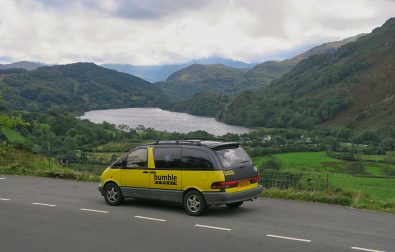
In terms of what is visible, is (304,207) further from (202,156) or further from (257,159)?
(257,159)

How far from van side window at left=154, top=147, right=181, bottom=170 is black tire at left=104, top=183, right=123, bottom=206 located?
1.46 metres

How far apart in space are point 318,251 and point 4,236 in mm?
6046

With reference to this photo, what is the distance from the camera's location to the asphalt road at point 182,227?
8852mm

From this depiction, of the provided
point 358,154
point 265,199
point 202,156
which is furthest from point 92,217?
point 358,154

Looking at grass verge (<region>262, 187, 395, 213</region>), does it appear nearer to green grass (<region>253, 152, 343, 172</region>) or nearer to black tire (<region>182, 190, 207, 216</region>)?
black tire (<region>182, 190, 207, 216</region>)

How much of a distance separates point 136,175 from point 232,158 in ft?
8.74

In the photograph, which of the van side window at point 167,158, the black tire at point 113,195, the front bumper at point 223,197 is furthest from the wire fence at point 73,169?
the black tire at point 113,195

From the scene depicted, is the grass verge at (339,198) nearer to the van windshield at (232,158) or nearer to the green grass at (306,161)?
the van windshield at (232,158)

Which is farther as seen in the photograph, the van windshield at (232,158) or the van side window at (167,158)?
the van side window at (167,158)

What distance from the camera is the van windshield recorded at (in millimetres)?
11586

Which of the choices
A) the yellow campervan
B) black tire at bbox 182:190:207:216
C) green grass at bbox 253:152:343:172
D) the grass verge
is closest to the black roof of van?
the yellow campervan

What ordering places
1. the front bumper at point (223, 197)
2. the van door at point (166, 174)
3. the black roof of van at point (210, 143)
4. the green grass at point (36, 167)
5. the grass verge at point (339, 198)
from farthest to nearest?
the green grass at point (36, 167)
the grass verge at point (339, 198)
the van door at point (166, 174)
the black roof of van at point (210, 143)
the front bumper at point (223, 197)

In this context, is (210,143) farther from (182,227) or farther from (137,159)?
(182,227)

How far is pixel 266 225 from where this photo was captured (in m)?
10.5
